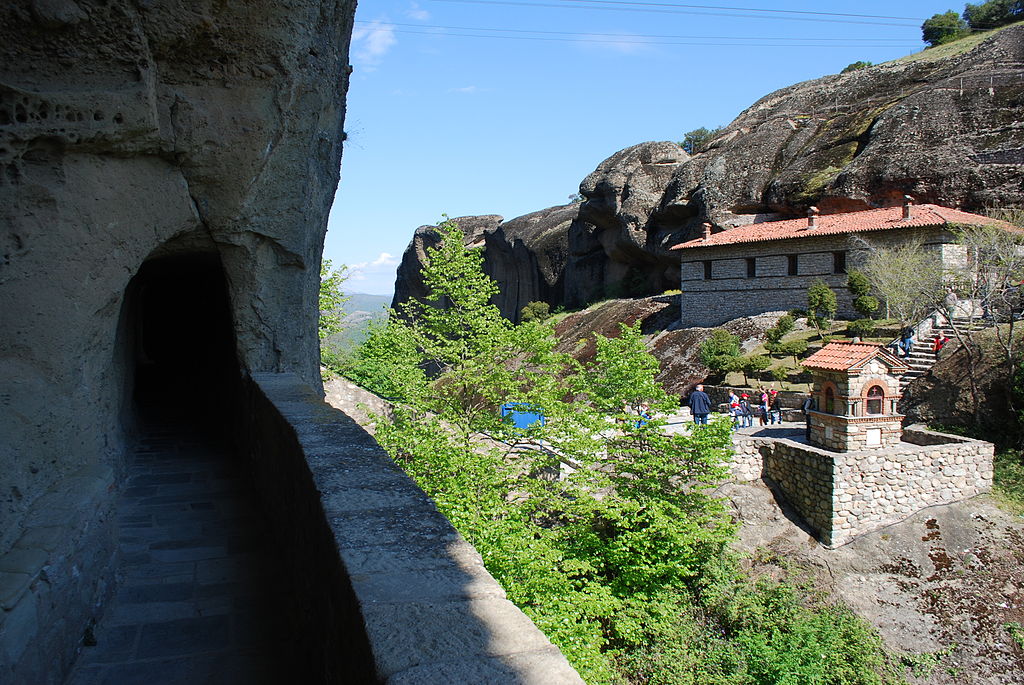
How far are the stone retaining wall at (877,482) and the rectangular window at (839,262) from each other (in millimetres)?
13296

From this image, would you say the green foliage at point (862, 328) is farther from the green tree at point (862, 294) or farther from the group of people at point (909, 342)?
the group of people at point (909, 342)

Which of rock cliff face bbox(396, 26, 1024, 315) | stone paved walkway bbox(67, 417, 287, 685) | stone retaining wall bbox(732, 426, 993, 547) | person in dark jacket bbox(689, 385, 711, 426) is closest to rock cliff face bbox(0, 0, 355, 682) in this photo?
stone paved walkway bbox(67, 417, 287, 685)

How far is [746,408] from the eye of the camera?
2280 cm

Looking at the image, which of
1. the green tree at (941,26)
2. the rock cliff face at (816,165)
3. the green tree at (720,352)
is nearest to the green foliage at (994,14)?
the green tree at (941,26)

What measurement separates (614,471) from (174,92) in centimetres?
1371

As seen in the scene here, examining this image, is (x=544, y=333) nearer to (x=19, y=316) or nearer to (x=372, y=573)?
(x=19, y=316)

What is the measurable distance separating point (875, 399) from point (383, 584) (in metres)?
18.8

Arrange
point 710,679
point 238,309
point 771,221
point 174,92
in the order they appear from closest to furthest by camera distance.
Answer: point 174,92 < point 238,309 < point 710,679 < point 771,221

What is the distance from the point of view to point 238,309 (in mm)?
7148

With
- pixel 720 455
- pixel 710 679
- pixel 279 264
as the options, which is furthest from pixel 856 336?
pixel 279 264

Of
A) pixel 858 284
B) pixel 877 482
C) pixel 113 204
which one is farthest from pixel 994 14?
pixel 113 204

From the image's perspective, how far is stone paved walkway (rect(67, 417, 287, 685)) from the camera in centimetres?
353

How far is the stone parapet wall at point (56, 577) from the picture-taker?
9.80 ft

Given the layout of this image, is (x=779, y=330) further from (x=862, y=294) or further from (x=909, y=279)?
(x=909, y=279)
